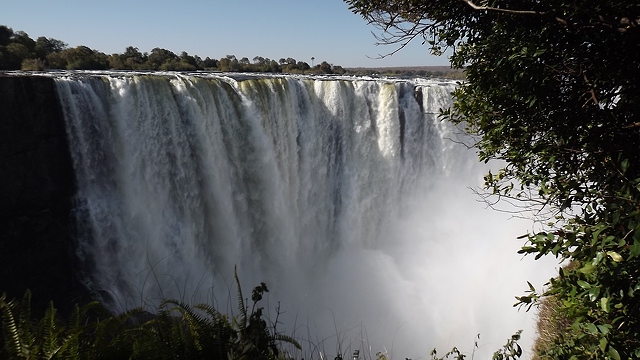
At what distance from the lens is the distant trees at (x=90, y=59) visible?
1614 cm

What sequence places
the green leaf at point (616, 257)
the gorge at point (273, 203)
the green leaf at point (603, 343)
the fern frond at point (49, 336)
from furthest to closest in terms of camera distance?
the gorge at point (273, 203) → the green leaf at point (603, 343) → the green leaf at point (616, 257) → the fern frond at point (49, 336)

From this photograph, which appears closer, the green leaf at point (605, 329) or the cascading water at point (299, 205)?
the green leaf at point (605, 329)

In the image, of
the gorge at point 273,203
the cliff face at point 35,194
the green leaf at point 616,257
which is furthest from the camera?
the gorge at point 273,203

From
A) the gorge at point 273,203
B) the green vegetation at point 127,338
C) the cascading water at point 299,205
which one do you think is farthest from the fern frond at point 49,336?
the cascading water at point 299,205

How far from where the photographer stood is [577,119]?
3404 millimetres

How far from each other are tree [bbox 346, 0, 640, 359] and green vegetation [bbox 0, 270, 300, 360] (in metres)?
1.81

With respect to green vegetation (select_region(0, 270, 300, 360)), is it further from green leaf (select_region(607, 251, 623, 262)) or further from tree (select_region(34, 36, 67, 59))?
tree (select_region(34, 36, 67, 59))

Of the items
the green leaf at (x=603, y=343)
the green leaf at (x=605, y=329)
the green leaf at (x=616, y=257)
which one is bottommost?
the green leaf at (x=603, y=343)

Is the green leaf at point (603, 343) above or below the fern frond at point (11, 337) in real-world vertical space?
below

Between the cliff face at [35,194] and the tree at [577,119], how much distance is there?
9.42m

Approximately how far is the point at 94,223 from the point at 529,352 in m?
10.2

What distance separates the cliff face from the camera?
396 inches

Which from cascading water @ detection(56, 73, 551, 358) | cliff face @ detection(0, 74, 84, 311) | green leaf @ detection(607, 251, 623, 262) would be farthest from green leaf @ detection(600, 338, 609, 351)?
cliff face @ detection(0, 74, 84, 311)

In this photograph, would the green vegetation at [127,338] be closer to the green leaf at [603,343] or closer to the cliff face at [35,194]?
the green leaf at [603,343]
